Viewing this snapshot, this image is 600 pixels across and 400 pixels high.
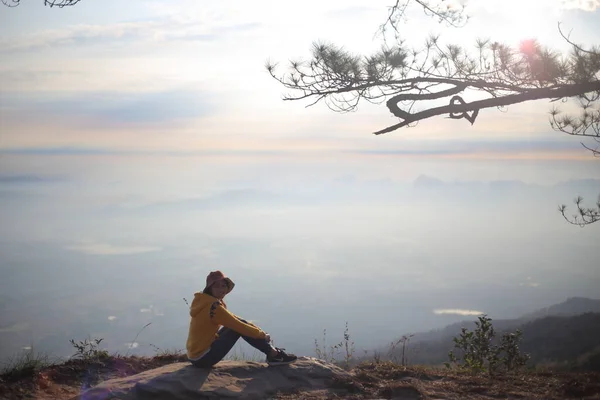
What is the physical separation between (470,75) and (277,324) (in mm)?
169157

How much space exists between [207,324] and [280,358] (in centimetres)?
110

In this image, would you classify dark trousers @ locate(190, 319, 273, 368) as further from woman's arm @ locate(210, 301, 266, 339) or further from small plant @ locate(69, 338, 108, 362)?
small plant @ locate(69, 338, 108, 362)

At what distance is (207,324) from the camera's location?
584cm

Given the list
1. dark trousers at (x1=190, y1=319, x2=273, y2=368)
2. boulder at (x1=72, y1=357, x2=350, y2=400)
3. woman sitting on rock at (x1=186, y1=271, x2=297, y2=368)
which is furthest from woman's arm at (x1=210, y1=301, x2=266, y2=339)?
boulder at (x1=72, y1=357, x2=350, y2=400)

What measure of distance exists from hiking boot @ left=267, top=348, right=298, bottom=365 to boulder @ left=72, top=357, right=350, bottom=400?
0.06 metres

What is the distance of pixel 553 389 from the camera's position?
19.2ft

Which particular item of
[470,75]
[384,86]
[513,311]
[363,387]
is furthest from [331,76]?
[513,311]

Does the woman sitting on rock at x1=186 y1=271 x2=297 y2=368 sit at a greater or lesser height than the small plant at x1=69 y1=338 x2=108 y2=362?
greater

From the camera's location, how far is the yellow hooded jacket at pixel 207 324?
18.7 ft

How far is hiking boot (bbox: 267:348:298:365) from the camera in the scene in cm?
623

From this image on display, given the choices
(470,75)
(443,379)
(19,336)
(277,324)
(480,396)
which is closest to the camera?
(480,396)

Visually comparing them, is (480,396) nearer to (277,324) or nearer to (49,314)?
(277,324)

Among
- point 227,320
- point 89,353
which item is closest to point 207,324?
point 227,320

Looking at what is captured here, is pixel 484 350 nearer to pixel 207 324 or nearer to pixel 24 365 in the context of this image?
pixel 207 324
